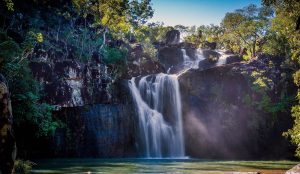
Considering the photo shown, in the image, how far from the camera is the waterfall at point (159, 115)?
128 ft

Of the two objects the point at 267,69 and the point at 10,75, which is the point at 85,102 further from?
the point at 267,69

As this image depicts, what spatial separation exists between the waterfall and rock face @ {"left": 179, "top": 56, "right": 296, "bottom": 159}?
0.99m

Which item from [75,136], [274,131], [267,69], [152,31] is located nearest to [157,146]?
[75,136]

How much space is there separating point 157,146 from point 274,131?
1295 centimetres

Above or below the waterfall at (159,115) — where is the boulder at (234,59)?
above

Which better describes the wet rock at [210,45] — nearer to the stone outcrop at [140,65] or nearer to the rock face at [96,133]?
the stone outcrop at [140,65]

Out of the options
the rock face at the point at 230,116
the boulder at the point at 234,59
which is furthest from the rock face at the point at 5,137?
the boulder at the point at 234,59

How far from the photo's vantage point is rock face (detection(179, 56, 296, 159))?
135 feet

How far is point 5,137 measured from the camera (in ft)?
29.1

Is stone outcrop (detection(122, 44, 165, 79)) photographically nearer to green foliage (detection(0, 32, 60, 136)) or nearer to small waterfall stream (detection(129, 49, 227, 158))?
small waterfall stream (detection(129, 49, 227, 158))

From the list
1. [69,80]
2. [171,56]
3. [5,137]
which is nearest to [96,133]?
[69,80]

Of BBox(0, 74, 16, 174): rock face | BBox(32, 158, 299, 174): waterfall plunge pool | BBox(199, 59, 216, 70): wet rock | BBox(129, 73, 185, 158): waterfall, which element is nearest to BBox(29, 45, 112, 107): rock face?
BBox(129, 73, 185, 158): waterfall

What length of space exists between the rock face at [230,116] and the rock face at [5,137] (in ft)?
106

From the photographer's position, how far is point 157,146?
38.8 metres
